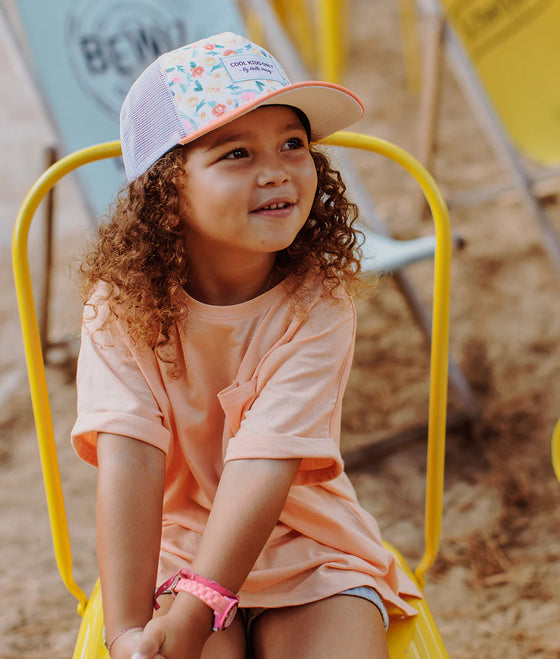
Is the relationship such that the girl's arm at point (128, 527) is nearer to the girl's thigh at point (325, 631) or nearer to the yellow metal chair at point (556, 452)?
the girl's thigh at point (325, 631)

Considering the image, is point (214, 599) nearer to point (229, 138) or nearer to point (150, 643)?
point (150, 643)

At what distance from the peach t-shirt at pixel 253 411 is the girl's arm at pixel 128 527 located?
0.8 inches

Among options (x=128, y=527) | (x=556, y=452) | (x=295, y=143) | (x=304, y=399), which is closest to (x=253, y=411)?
(x=304, y=399)

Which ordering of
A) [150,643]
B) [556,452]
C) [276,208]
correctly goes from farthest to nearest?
[556,452]
[276,208]
[150,643]

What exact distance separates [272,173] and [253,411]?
0.23m

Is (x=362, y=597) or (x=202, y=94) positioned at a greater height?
(x=202, y=94)

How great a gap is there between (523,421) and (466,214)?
3.31ft

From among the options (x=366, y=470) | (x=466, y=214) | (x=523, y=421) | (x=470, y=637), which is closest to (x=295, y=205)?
(x=470, y=637)

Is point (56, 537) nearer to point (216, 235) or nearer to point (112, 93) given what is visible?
point (216, 235)

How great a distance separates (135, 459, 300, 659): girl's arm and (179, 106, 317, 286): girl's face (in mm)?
212

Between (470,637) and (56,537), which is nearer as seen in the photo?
A: (56,537)

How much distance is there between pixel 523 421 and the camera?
65.7 inches

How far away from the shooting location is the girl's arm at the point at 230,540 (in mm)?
648

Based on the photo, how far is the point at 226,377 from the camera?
2.66 ft
